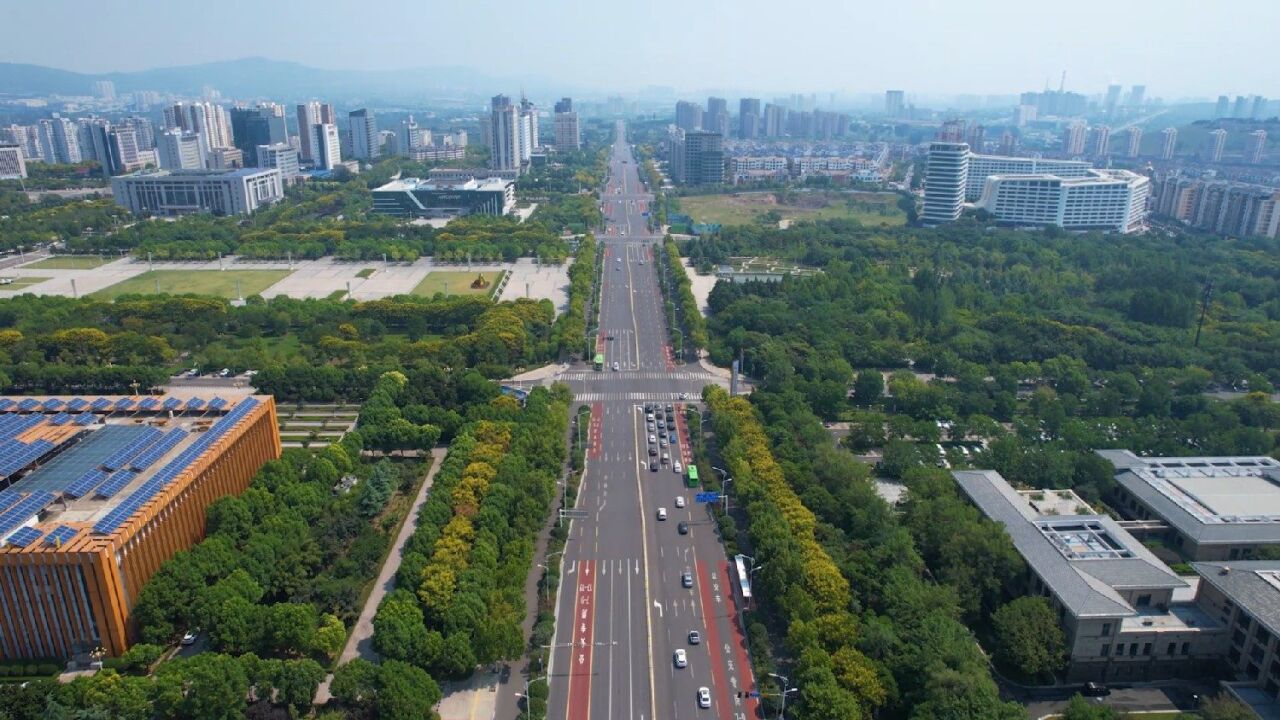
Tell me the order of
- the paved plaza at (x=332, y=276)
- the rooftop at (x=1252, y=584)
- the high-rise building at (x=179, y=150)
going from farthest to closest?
the high-rise building at (x=179, y=150) → the paved plaza at (x=332, y=276) → the rooftop at (x=1252, y=584)

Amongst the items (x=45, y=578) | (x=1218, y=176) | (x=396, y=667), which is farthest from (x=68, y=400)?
(x=1218, y=176)

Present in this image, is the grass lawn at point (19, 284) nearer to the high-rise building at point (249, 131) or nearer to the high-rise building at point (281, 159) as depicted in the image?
the high-rise building at point (281, 159)

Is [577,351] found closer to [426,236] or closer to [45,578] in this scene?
[45,578]

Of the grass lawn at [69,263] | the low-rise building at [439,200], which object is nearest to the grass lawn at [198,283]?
the grass lawn at [69,263]

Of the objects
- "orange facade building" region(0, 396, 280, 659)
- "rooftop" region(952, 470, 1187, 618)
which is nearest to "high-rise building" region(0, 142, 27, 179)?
"orange facade building" region(0, 396, 280, 659)

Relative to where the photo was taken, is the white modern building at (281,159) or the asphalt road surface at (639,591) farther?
the white modern building at (281,159)

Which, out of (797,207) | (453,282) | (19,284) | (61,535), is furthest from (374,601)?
(797,207)

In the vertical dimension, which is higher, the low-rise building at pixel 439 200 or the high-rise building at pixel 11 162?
the high-rise building at pixel 11 162
